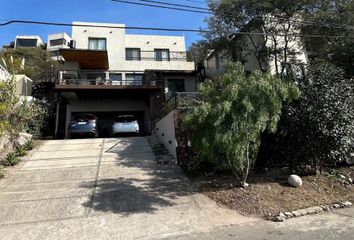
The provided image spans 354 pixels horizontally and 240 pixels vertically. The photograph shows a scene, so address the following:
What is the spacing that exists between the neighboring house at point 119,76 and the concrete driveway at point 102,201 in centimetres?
798

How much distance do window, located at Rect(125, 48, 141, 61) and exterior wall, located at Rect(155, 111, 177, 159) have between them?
1336cm

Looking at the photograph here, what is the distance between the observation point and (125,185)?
364 inches

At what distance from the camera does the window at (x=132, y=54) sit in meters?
27.1

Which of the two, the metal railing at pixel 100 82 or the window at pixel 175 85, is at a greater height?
the window at pixel 175 85

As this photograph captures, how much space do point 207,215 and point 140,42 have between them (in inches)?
889

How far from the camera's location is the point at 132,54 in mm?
27281

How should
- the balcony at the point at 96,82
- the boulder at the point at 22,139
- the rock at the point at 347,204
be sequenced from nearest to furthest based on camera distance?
the rock at the point at 347,204, the boulder at the point at 22,139, the balcony at the point at 96,82

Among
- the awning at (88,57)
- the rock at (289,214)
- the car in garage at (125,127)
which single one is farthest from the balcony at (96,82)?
the rock at (289,214)

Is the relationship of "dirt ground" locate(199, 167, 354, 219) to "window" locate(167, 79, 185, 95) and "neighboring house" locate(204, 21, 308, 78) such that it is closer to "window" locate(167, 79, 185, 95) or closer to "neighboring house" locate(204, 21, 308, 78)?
"neighboring house" locate(204, 21, 308, 78)

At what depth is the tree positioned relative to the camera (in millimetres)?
8289

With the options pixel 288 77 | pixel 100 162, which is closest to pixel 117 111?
pixel 100 162

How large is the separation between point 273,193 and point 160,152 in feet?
18.0

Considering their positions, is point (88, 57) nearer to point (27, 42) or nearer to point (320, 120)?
point (320, 120)

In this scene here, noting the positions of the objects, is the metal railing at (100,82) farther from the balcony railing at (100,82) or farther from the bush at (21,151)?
the bush at (21,151)
